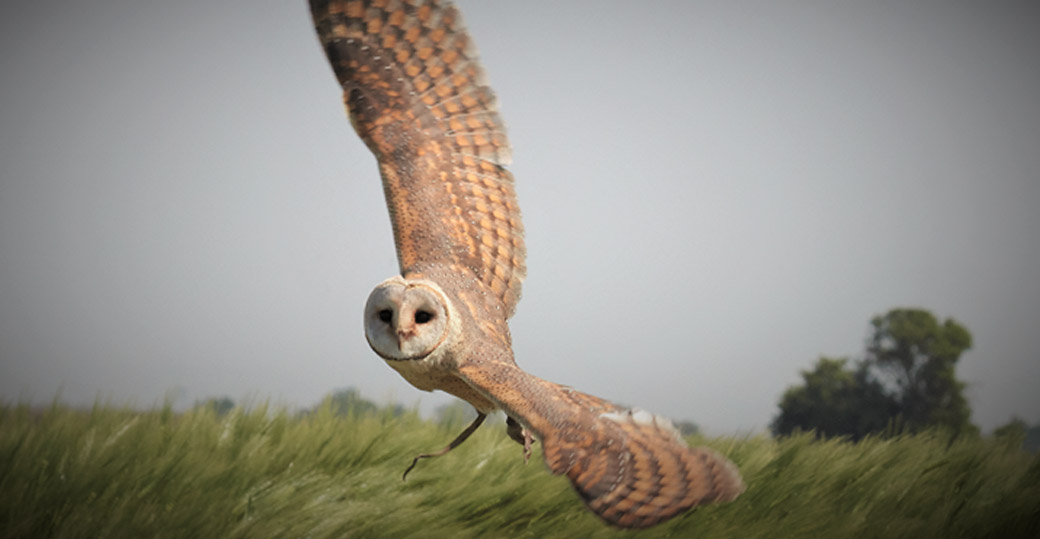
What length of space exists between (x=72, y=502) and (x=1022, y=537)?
275cm

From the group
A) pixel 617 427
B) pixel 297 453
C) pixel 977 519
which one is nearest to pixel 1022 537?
pixel 977 519

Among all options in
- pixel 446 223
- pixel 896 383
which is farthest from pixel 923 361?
pixel 446 223


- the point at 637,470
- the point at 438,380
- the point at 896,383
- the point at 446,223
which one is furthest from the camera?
the point at 896,383

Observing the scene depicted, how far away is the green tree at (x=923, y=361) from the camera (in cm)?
481

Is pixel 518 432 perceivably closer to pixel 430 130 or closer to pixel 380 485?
pixel 380 485

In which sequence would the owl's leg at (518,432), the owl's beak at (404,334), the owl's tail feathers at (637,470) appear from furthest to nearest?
the owl's leg at (518,432) → the owl's beak at (404,334) → the owl's tail feathers at (637,470)

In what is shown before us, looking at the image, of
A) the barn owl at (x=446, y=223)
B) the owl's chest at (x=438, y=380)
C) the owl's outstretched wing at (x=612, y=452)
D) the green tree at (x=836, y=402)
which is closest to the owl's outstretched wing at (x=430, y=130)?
the barn owl at (x=446, y=223)

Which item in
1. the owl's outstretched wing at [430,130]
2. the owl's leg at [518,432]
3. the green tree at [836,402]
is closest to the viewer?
the owl's leg at [518,432]

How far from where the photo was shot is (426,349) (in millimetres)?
1483

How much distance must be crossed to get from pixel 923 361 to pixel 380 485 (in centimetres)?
455

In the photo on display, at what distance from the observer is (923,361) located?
5.02 meters

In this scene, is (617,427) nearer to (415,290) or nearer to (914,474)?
(415,290)

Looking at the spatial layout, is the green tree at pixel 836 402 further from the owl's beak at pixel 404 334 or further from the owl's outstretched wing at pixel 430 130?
the owl's beak at pixel 404 334

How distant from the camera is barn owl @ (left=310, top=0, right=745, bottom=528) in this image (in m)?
1.48
